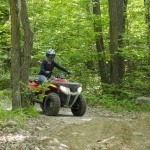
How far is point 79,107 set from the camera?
10.7 metres

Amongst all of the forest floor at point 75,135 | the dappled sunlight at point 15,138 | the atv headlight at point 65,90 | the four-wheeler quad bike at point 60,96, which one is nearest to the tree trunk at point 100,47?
the four-wheeler quad bike at point 60,96

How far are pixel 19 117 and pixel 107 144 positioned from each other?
251 cm

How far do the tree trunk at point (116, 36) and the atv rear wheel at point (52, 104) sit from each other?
528 cm

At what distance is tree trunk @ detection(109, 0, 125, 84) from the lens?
15047 mm

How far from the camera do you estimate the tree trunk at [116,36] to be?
15.0 m

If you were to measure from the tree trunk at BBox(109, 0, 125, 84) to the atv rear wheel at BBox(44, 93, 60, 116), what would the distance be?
17.3 feet

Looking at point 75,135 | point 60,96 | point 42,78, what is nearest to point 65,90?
point 60,96

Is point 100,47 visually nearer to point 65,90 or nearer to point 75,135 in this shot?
point 65,90

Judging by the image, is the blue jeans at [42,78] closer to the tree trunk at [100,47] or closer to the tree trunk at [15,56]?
the tree trunk at [15,56]

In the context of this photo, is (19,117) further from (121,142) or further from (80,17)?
(80,17)

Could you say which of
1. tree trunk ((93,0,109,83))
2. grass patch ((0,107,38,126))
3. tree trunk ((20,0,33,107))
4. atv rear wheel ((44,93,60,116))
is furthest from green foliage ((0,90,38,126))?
tree trunk ((93,0,109,83))

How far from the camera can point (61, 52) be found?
15.4m

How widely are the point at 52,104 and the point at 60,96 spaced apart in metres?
0.38

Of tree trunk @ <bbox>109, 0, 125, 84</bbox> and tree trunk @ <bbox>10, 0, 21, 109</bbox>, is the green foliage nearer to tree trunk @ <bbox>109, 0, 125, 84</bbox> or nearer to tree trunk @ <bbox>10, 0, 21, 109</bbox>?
tree trunk @ <bbox>10, 0, 21, 109</bbox>
